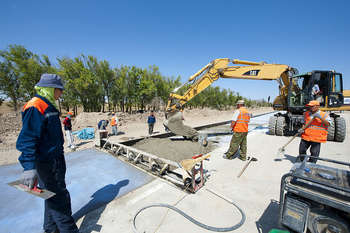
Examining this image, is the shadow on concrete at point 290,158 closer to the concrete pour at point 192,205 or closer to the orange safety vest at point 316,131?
the concrete pour at point 192,205

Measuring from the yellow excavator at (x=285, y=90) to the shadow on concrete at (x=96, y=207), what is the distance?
150 inches

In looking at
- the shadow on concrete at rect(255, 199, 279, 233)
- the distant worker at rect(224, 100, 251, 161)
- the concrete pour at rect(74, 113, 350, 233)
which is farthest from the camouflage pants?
the shadow on concrete at rect(255, 199, 279, 233)

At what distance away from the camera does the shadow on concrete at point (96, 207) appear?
6.91ft

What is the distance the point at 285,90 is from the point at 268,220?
26.4 ft

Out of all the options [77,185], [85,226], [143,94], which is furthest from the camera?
[143,94]

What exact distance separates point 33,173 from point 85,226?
116cm

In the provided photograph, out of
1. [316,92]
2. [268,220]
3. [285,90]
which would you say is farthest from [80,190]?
[285,90]

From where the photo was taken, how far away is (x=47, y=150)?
165 cm

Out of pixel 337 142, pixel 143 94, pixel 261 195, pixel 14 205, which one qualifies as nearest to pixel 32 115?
pixel 14 205

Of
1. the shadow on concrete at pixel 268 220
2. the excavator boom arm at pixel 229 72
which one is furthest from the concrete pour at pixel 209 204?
the excavator boom arm at pixel 229 72

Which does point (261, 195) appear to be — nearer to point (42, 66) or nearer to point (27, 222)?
point (27, 222)

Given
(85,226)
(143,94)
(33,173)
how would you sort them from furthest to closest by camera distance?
(143,94)
(85,226)
(33,173)

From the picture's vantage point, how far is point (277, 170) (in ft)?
12.8

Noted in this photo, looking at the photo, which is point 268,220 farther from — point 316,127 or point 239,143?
point 316,127
